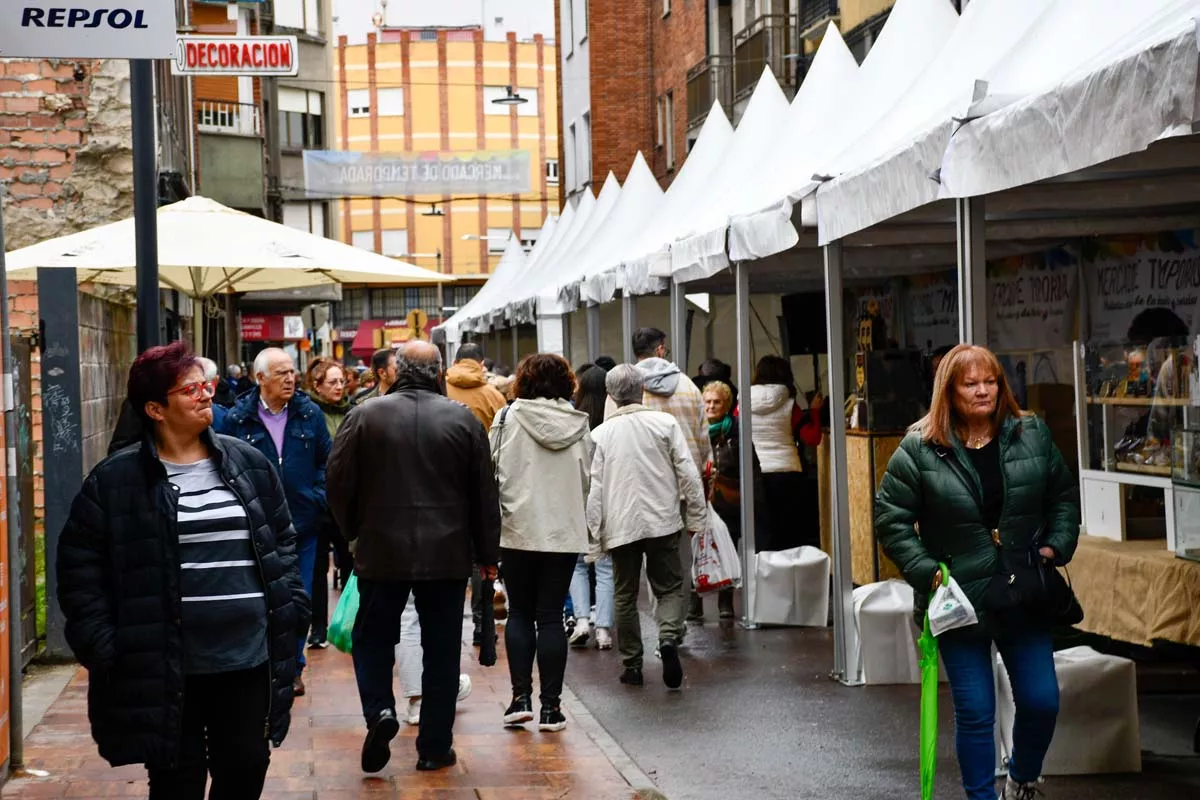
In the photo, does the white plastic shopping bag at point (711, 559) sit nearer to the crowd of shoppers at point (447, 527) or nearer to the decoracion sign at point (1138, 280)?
the crowd of shoppers at point (447, 527)

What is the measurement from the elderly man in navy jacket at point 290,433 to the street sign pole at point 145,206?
2547mm

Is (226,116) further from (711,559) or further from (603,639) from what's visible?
(711,559)

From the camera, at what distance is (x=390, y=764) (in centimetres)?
798

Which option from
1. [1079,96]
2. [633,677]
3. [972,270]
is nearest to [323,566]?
[633,677]

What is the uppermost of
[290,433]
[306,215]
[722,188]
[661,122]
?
[306,215]

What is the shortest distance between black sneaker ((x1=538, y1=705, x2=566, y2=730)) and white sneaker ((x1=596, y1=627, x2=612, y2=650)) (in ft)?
9.14

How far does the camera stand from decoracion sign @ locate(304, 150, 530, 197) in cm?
3891

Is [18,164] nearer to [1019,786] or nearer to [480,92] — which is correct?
[1019,786]

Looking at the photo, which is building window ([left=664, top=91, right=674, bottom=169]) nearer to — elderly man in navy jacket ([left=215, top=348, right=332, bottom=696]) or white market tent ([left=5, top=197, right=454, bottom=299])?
white market tent ([left=5, top=197, right=454, bottom=299])

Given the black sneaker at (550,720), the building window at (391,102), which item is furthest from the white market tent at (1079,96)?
the building window at (391,102)

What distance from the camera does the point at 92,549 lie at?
17.0 ft

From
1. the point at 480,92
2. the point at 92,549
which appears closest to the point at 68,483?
the point at 92,549

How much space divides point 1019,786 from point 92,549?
133 inches

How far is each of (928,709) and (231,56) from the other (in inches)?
195
